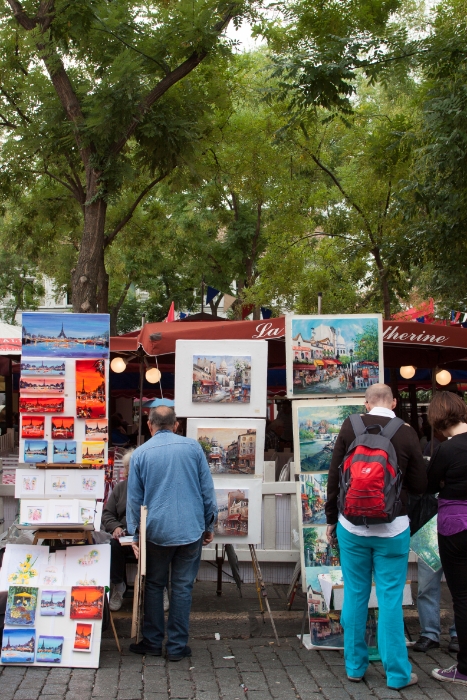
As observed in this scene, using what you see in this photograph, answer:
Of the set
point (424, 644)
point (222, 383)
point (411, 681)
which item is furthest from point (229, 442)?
point (411, 681)

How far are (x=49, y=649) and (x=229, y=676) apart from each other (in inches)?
46.2

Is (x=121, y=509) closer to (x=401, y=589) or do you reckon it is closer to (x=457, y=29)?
(x=401, y=589)

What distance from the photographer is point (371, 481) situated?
4.23 metres

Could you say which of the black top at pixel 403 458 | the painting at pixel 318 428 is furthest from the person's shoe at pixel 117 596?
the black top at pixel 403 458

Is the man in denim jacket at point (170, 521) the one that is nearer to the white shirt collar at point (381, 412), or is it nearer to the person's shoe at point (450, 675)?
the white shirt collar at point (381, 412)

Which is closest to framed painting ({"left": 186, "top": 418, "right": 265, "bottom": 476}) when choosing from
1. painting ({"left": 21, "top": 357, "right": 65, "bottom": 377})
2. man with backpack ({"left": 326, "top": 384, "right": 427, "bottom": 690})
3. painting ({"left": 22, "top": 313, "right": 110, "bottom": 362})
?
painting ({"left": 22, "top": 313, "right": 110, "bottom": 362})

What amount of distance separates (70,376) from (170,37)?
6014 mm

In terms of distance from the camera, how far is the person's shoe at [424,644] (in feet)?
16.8

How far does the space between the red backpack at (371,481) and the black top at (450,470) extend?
1.23 feet

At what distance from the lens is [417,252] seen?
37.2 feet

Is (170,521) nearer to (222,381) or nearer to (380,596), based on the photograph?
(222,381)

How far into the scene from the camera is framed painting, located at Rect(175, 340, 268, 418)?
18.5 ft

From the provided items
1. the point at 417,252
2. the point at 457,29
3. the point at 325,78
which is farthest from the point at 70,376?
the point at 417,252

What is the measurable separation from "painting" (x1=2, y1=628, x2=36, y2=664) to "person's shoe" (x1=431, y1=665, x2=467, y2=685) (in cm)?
254
